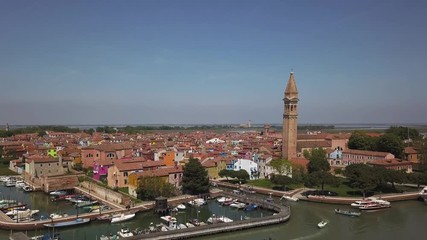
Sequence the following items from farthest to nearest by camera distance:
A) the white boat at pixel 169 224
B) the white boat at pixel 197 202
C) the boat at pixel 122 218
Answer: the white boat at pixel 197 202
the boat at pixel 122 218
the white boat at pixel 169 224

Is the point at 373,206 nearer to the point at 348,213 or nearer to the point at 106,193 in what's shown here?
the point at 348,213

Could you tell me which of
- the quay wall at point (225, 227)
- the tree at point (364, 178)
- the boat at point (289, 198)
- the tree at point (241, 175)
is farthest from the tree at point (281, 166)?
the quay wall at point (225, 227)

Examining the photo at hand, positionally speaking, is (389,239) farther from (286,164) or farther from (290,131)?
(290,131)

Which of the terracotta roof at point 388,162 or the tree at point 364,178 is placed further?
the terracotta roof at point 388,162

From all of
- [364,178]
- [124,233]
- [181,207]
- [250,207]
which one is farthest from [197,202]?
[364,178]

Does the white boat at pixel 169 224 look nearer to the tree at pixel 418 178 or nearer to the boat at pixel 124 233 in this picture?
the boat at pixel 124 233

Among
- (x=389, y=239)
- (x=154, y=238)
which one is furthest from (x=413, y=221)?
(x=154, y=238)
